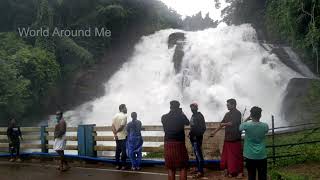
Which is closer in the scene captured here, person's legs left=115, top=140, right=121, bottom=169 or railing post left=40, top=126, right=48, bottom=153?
person's legs left=115, top=140, right=121, bottom=169

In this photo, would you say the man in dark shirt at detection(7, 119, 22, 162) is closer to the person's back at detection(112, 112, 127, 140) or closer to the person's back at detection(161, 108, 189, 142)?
the person's back at detection(112, 112, 127, 140)

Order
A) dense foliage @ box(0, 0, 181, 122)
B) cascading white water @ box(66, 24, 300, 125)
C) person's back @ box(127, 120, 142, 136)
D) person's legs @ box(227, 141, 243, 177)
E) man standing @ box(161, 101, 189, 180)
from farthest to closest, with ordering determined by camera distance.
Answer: cascading white water @ box(66, 24, 300, 125) → dense foliage @ box(0, 0, 181, 122) → person's back @ box(127, 120, 142, 136) → person's legs @ box(227, 141, 243, 177) → man standing @ box(161, 101, 189, 180)

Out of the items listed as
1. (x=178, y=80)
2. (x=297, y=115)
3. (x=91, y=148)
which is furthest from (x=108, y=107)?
(x=91, y=148)

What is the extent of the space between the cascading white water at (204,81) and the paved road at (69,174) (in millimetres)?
14536

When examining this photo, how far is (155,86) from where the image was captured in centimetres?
3219

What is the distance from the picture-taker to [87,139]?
1373 cm

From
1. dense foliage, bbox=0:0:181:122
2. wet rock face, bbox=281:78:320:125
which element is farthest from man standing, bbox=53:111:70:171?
dense foliage, bbox=0:0:181:122

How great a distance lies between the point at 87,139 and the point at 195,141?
465 centimetres

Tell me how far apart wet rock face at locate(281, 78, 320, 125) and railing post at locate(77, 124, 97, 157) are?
11.9 meters

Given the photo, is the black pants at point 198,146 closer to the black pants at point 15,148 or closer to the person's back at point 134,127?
the person's back at point 134,127

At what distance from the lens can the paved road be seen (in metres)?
11.0

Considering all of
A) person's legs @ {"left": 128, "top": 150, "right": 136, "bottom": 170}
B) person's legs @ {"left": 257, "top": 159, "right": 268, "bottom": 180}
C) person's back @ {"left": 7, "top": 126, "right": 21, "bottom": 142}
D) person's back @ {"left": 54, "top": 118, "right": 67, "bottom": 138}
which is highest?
person's back @ {"left": 54, "top": 118, "right": 67, "bottom": 138}

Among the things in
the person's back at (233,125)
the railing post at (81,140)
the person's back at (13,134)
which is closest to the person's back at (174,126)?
the person's back at (233,125)

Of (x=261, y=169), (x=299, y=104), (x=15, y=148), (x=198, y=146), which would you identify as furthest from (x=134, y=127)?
(x=299, y=104)
